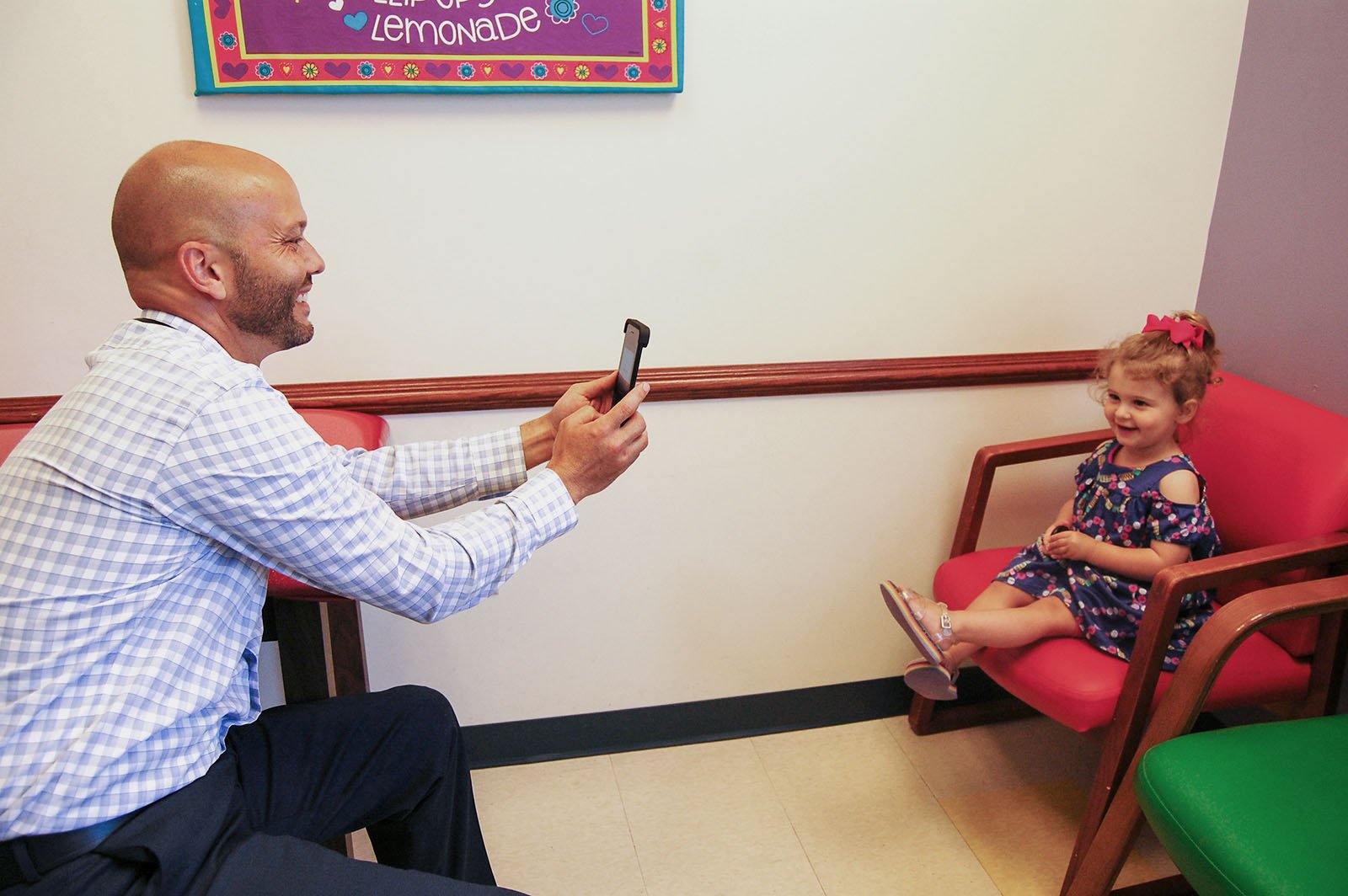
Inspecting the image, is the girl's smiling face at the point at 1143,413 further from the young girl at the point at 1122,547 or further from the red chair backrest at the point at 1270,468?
the red chair backrest at the point at 1270,468

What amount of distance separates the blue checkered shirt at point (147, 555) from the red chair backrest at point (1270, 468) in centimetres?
164

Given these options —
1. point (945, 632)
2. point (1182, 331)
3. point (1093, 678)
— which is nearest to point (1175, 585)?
point (1093, 678)

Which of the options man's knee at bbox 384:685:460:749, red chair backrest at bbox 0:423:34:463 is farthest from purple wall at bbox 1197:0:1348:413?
red chair backrest at bbox 0:423:34:463

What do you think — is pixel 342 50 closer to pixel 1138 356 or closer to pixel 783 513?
pixel 783 513

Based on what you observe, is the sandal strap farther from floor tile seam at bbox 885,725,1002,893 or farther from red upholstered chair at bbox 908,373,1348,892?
floor tile seam at bbox 885,725,1002,893

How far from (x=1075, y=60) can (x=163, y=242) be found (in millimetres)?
1896

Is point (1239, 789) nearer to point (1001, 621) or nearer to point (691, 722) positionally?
point (1001, 621)

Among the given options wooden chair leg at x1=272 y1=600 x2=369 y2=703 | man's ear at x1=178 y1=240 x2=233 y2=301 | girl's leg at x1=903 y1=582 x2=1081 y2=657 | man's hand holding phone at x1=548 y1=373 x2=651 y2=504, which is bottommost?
girl's leg at x1=903 y1=582 x2=1081 y2=657

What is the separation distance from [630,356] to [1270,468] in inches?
53.6

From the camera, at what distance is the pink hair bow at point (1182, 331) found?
1.98 meters

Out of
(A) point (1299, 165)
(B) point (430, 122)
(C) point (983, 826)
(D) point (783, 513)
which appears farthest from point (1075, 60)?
(C) point (983, 826)

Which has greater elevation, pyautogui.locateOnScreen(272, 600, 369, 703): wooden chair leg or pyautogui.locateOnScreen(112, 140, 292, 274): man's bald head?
pyautogui.locateOnScreen(112, 140, 292, 274): man's bald head

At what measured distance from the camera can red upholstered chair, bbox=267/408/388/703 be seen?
1.57 m

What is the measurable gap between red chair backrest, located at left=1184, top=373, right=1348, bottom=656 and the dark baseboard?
771 millimetres
